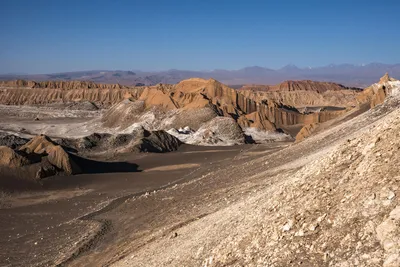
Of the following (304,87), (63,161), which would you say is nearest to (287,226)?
(63,161)

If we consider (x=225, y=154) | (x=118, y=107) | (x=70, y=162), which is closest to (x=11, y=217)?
(x=70, y=162)

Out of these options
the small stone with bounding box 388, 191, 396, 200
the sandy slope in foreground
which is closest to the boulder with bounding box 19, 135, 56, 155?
the sandy slope in foreground

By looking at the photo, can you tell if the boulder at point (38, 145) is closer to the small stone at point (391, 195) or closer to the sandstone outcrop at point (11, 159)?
the sandstone outcrop at point (11, 159)

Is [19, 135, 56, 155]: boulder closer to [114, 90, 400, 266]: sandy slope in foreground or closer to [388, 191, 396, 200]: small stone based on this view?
[114, 90, 400, 266]: sandy slope in foreground

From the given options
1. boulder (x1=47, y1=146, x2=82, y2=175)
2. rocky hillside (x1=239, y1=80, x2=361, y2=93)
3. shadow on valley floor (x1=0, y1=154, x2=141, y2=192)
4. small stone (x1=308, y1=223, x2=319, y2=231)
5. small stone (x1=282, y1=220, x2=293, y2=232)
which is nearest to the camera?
small stone (x1=308, y1=223, x2=319, y2=231)

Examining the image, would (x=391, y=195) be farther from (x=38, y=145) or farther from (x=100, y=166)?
(x=38, y=145)

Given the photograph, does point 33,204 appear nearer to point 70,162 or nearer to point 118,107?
point 70,162

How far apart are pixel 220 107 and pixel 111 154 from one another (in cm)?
2198

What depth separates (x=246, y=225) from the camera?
9.30 meters

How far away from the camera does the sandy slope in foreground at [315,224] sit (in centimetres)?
646

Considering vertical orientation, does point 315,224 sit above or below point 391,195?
below

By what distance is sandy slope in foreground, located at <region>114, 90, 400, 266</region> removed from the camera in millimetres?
6465

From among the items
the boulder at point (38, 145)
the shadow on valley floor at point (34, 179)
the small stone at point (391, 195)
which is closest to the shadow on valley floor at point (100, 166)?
the shadow on valley floor at point (34, 179)

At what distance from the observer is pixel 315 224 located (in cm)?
737
